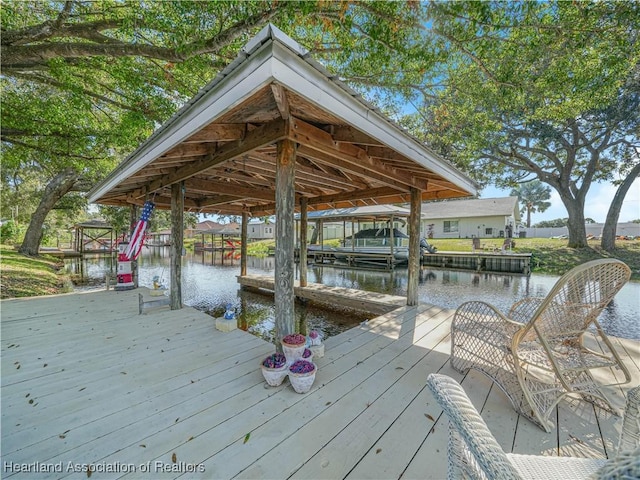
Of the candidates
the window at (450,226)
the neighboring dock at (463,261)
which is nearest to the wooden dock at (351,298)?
the neighboring dock at (463,261)

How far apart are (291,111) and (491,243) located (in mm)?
20958

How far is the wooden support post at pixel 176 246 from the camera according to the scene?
459 cm

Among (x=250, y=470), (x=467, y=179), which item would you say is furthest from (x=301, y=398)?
(x=467, y=179)

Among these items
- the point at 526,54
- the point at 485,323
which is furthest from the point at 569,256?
the point at 485,323

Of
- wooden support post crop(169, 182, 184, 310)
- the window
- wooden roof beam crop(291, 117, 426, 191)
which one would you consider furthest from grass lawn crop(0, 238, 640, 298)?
wooden roof beam crop(291, 117, 426, 191)

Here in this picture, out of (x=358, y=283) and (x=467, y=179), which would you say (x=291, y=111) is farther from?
(x=358, y=283)

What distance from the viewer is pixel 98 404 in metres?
2.03

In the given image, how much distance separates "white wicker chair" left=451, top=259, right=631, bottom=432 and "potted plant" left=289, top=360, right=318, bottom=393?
1524 mm

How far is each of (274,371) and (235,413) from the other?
0.42 m

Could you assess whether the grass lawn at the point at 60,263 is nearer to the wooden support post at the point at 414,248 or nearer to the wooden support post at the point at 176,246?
the wooden support post at the point at 176,246

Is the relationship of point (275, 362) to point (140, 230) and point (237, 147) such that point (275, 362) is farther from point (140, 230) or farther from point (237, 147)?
point (140, 230)

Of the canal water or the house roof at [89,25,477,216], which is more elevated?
the house roof at [89,25,477,216]

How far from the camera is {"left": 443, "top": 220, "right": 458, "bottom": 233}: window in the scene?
24.1 metres

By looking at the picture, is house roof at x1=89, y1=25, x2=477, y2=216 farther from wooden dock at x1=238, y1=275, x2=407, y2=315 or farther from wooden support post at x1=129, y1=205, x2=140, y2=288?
wooden dock at x1=238, y1=275, x2=407, y2=315
